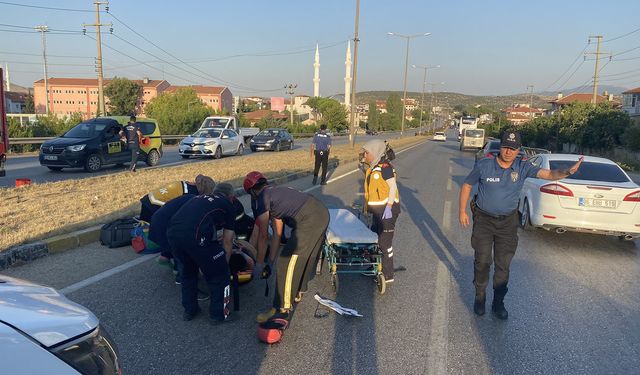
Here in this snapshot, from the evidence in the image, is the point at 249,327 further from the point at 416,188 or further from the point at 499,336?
the point at 416,188

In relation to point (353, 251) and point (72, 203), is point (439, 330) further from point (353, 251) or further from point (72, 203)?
point (72, 203)

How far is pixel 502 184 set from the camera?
15.0 feet

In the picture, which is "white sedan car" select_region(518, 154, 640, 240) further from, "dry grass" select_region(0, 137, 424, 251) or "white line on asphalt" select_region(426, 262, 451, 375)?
"dry grass" select_region(0, 137, 424, 251)

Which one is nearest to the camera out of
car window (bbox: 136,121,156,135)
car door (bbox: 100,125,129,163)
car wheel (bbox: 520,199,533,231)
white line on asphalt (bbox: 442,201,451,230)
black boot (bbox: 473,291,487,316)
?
black boot (bbox: 473,291,487,316)

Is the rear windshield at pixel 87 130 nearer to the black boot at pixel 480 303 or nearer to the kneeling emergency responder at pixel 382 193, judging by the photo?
the kneeling emergency responder at pixel 382 193

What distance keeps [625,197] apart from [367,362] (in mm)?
5911

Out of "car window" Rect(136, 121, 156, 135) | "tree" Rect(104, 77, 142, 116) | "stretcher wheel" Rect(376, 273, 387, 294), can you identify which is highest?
"tree" Rect(104, 77, 142, 116)

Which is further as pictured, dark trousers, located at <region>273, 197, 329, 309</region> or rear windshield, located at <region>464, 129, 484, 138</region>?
rear windshield, located at <region>464, 129, 484, 138</region>

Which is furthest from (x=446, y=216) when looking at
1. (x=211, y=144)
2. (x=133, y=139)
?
(x=211, y=144)

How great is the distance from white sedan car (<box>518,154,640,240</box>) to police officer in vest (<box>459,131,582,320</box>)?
3369mm

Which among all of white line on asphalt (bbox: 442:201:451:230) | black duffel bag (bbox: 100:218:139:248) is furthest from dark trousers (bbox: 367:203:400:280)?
white line on asphalt (bbox: 442:201:451:230)

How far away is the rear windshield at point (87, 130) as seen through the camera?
15.9 metres

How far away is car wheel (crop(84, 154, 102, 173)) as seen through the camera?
50.2 ft

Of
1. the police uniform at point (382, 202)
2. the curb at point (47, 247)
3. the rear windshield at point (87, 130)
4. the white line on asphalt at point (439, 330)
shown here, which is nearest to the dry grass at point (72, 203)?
the curb at point (47, 247)
